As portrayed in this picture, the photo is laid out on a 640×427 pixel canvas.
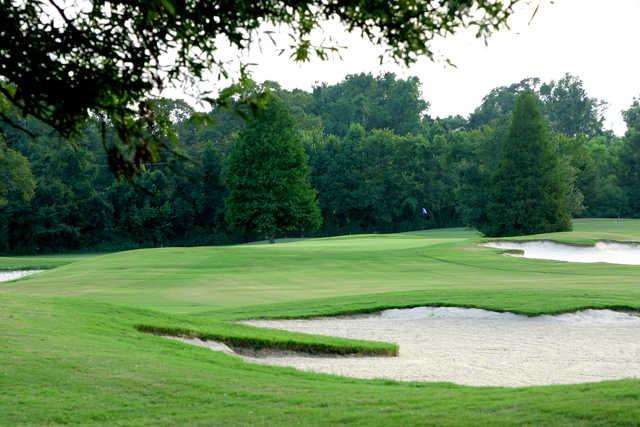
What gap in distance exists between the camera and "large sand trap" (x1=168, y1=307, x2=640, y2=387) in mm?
13078

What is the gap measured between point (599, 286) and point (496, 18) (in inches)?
763

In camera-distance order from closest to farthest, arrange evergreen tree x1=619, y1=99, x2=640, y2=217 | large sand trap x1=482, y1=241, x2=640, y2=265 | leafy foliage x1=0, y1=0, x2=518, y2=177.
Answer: leafy foliage x1=0, y1=0, x2=518, y2=177, large sand trap x1=482, y1=241, x2=640, y2=265, evergreen tree x1=619, y1=99, x2=640, y2=217

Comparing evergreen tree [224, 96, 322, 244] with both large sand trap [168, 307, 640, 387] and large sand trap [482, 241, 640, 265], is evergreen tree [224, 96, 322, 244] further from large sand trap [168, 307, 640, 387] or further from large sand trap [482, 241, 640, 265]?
large sand trap [168, 307, 640, 387]

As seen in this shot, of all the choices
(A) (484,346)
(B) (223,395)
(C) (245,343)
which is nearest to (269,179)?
(A) (484,346)

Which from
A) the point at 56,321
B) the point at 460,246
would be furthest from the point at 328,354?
the point at 460,246

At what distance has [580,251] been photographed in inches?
1459

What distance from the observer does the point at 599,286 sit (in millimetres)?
23891

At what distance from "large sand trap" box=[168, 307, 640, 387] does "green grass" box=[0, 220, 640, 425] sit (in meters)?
0.54

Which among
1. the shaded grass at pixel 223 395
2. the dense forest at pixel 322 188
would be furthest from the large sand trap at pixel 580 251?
the shaded grass at pixel 223 395

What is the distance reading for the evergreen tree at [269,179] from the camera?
211 ft

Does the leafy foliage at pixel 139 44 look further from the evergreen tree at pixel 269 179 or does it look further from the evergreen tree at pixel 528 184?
the evergreen tree at pixel 269 179

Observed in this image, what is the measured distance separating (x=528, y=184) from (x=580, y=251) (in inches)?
833

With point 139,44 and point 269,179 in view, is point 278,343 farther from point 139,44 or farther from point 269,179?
point 269,179

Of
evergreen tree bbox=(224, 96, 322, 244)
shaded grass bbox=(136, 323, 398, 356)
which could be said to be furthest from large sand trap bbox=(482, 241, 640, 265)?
evergreen tree bbox=(224, 96, 322, 244)
